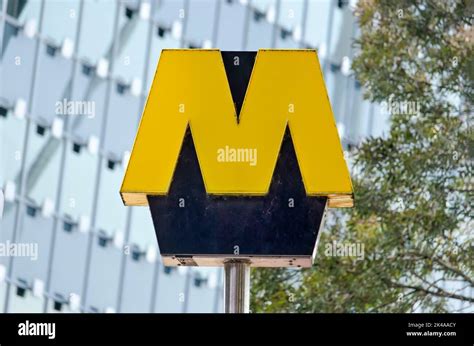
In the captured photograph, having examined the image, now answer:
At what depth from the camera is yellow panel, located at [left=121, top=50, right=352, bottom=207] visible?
10.9 m

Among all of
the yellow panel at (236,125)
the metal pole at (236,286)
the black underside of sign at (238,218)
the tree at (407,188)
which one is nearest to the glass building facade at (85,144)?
the tree at (407,188)

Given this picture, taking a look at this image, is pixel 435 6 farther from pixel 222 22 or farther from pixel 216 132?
pixel 216 132

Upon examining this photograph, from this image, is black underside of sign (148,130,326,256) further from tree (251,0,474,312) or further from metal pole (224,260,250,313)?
tree (251,0,474,312)

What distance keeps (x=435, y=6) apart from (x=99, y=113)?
7631 millimetres

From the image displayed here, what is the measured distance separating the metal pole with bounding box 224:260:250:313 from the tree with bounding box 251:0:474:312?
27.4 feet

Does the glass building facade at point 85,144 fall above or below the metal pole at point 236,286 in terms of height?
above

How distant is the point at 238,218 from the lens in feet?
35.1

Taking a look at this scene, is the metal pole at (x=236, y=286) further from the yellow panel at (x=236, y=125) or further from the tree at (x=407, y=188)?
the tree at (x=407, y=188)

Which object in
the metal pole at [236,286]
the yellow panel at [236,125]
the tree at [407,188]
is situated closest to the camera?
the metal pole at [236,286]

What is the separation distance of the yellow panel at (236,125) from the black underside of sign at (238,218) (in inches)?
Result: 2.5

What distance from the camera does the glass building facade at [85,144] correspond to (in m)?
25.7

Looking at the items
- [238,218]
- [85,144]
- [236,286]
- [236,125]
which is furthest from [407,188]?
[236,286]

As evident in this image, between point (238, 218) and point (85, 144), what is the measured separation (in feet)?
53.3

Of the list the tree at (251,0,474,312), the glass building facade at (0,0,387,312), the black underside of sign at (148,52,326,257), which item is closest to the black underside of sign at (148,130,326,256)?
the black underside of sign at (148,52,326,257)
